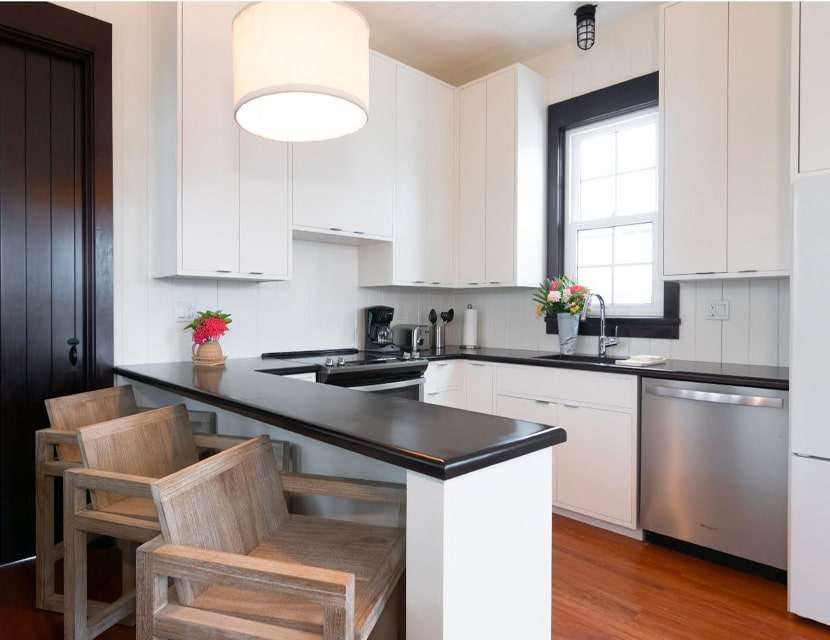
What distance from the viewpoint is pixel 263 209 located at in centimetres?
279

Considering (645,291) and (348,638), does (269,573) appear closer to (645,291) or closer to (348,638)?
(348,638)

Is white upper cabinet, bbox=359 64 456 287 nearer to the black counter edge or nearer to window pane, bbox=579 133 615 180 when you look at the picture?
the black counter edge

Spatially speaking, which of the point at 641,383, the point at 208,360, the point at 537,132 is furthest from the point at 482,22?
the point at 208,360

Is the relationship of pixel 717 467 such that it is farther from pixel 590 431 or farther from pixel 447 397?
pixel 447 397

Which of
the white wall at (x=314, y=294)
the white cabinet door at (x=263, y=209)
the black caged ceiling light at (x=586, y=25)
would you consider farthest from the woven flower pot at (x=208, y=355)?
the black caged ceiling light at (x=586, y=25)

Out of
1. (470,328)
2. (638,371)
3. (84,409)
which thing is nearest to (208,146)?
(84,409)

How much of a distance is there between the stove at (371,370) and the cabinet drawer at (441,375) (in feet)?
0.27

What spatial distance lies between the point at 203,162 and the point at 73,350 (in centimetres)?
108

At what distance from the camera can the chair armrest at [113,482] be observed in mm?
1405

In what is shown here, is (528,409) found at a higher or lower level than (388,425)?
lower

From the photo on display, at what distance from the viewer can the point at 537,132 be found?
11.7 feet

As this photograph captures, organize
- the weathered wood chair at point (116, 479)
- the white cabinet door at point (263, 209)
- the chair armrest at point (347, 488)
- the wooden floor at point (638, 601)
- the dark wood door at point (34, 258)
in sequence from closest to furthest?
the chair armrest at point (347, 488)
the weathered wood chair at point (116, 479)
the wooden floor at point (638, 601)
the dark wood door at point (34, 258)
the white cabinet door at point (263, 209)

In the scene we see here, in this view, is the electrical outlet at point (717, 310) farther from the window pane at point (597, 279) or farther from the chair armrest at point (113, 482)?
the chair armrest at point (113, 482)

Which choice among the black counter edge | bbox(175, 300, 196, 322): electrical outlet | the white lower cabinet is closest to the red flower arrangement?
bbox(175, 300, 196, 322): electrical outlet
